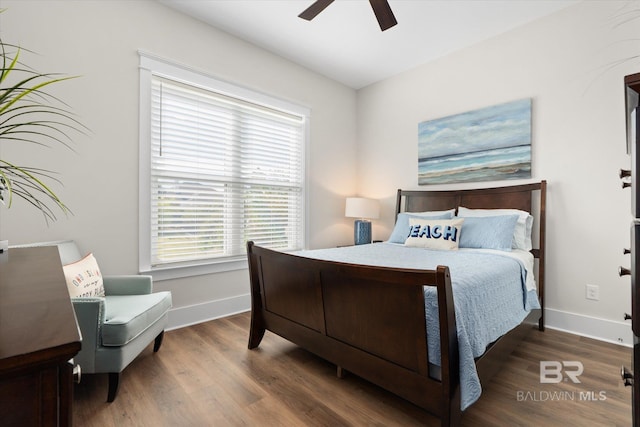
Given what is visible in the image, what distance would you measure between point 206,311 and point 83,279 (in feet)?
4.04

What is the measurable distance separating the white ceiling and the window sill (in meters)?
2.31

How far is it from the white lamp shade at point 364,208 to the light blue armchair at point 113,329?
8.29ft

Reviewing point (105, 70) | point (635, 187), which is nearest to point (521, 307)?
point (635, 187)

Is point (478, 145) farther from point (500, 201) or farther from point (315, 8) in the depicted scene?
point (315, 8)

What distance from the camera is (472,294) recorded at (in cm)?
155

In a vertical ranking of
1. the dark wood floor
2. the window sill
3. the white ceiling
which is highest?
the white ceiling

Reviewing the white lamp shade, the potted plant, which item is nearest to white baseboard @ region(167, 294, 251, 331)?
the potted plant

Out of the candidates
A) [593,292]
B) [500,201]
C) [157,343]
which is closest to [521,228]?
[500,201]

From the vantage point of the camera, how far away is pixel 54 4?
85.5 inches

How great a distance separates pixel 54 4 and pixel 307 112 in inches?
94.3

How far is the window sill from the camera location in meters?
2.66

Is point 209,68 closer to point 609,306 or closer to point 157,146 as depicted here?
point 157,146

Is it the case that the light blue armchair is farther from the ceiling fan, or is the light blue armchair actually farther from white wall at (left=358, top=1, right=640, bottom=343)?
white wall at (left=358, top=1, right=640, bottom=343)

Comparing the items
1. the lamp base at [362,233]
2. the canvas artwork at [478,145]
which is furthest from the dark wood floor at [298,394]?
the lamp base at [362,233]
